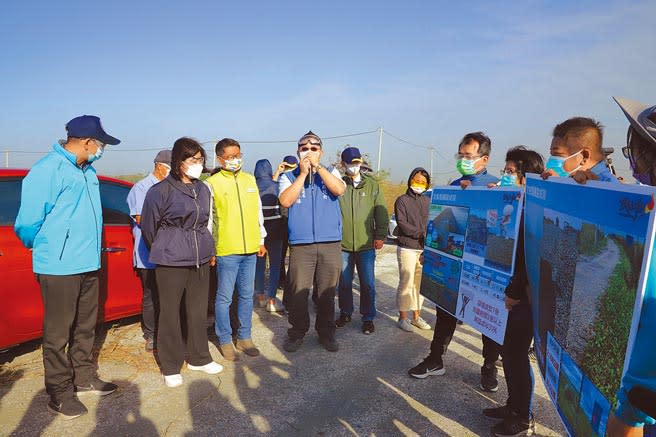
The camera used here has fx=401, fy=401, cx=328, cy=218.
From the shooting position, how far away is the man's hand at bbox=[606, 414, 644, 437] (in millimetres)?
→ 1172

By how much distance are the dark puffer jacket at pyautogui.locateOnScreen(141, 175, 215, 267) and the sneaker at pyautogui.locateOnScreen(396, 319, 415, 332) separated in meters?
2.72

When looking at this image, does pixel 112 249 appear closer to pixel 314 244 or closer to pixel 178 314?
pixel 178 314

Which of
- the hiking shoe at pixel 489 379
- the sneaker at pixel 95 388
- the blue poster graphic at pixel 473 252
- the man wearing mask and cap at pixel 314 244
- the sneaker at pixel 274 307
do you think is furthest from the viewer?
the sneaker at pixel 274 307

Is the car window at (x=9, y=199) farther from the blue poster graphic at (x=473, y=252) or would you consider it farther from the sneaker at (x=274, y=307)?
the blue poster graphic at (x=473, y=252)

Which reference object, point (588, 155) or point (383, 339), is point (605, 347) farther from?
point (383, 339)

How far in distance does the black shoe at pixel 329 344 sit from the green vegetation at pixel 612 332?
3.19 meters

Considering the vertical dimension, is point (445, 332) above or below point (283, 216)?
below

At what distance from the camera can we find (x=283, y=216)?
18.6 feet

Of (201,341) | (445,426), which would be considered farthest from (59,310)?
(445,426)

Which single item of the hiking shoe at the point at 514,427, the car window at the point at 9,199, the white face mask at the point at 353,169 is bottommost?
the hiking shoe at the point at 514,427

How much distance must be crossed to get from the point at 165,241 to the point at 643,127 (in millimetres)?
3253

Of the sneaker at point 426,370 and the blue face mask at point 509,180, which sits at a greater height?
the blue face mask at point 509,180

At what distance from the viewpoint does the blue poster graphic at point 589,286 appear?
1143 millimetres

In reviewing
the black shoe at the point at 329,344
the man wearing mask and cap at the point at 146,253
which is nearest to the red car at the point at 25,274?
the man wearing mask and cap at the point at 146,253
